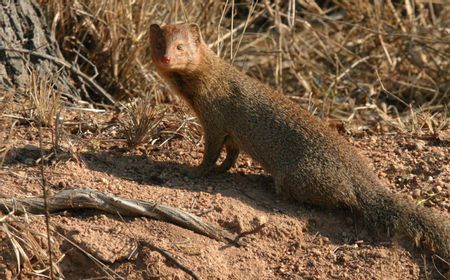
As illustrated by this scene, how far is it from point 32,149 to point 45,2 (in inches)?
64.5

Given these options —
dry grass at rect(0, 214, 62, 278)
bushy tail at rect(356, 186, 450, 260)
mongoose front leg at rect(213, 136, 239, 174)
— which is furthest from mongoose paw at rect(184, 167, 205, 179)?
dry grass at rect(0, 214, 62, 278)

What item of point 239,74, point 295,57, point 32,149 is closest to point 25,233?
point 32,149

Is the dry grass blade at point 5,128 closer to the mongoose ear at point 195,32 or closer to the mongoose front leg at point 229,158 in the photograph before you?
the mongoose ear at point 195,32

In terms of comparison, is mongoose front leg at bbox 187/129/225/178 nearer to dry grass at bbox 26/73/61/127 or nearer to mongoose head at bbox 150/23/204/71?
mongoose head at bbox 150/23/204/71

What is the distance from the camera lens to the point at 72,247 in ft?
12.5

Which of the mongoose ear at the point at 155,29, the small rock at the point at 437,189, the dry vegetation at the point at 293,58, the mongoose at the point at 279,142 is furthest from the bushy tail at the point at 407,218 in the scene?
the mongoose ear at the point at 155,29

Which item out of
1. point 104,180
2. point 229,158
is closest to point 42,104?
point 104,180

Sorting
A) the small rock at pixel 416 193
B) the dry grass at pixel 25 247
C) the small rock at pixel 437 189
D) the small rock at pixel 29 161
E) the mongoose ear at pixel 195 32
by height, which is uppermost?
the mongoose ear at pixel 195 32

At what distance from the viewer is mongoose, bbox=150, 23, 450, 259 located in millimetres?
4148

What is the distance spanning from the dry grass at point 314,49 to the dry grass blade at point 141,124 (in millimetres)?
1046

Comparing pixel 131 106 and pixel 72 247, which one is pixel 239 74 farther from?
pixel 72 247

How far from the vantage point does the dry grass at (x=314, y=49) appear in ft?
19.3

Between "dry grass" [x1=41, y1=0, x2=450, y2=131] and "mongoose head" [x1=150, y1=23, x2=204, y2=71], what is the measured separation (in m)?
0.92

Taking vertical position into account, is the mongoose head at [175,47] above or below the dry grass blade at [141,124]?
above
